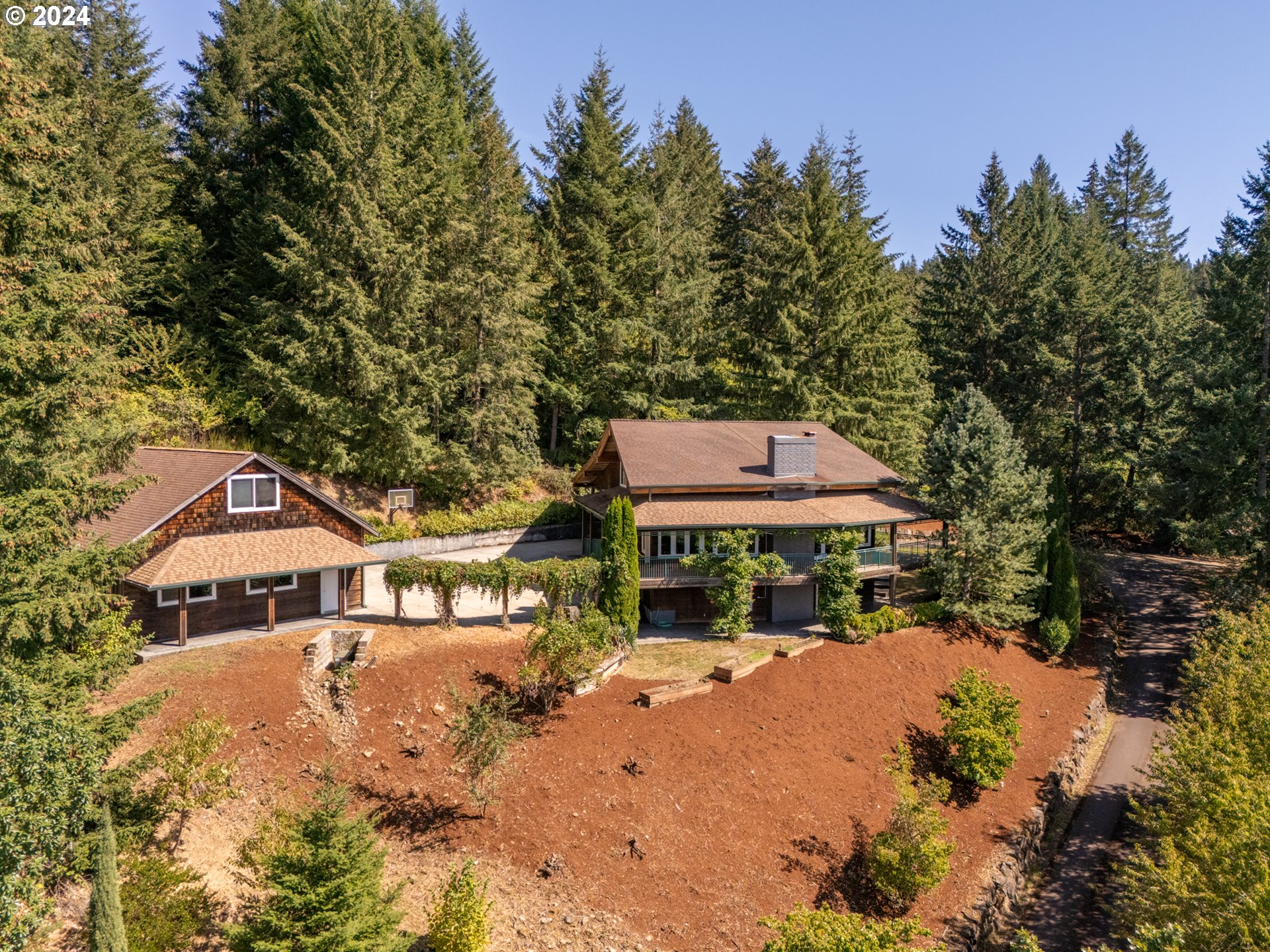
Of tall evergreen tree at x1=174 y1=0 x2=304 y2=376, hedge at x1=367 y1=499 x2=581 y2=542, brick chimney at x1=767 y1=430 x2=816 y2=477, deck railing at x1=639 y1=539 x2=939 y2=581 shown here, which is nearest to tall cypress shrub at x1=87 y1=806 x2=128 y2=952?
deck railing at x1=639 y1=539 x2=939 y2=581

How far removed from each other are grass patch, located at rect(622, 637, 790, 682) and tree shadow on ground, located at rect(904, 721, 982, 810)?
14.5 ft

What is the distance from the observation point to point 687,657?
21.1m

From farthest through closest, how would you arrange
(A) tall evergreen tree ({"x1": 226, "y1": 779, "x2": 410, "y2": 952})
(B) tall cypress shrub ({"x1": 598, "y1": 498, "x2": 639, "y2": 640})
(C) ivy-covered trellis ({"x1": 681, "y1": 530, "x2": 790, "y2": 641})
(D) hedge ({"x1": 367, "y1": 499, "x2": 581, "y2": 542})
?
(D) hedge ({"x1": 367, "y1": 499, "x2": 581, "y2": 542}) < (C) ivy-covered trellis ({"x1": 681, "y1": 530, "x2": 790, "y2": 641}) < (B) tall cypress shrub ({"x1": 598, "y1": 498, "x2": 639, "y2": 640}) < (A) tall evergreen tree ({"x1": 226, "y1": 779, "x2": 410, "y2": 952})

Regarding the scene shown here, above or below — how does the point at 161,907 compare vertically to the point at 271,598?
below

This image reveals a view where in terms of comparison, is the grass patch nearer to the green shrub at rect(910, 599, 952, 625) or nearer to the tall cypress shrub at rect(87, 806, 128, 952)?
the green shrub at rect(910, 599, 952, 625)

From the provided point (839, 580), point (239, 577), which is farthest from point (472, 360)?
point (839, 580)

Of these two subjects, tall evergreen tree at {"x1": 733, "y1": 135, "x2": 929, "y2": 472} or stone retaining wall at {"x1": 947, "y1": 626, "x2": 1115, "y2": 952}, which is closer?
stone retaining wall at {"x1": 947, "y1": 626, "x2": 1115, "y2": 952}

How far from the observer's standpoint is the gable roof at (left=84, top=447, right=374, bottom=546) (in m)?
19.2

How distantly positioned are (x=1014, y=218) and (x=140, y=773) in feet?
169

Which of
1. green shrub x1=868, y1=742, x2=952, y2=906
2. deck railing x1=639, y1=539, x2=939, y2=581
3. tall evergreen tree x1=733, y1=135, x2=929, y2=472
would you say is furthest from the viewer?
tall evergreen tree x1=733, y1=135, x2=929, y2=472

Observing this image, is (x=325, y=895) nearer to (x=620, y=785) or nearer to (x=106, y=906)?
(x=106, y=906)

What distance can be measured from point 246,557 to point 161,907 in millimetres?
10434

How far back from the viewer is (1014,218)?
149 ft

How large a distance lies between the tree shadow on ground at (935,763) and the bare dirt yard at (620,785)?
0.08 metres
